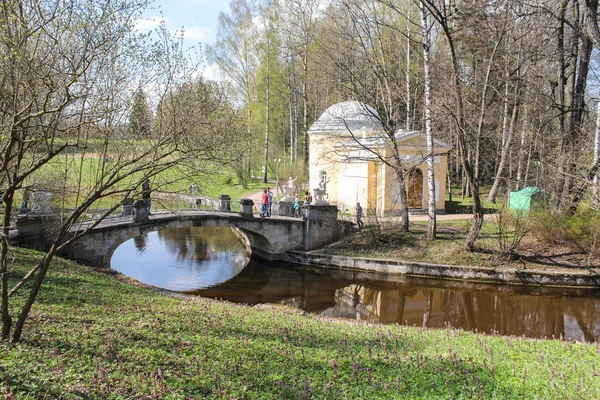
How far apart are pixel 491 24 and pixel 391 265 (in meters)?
9.99

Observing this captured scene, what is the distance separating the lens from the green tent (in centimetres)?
2042

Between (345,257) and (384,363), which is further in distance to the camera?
(345,257)

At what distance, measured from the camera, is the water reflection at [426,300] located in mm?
13453

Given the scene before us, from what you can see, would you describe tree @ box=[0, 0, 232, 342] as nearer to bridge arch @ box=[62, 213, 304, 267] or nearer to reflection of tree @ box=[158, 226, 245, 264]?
bridge arch @ box=[62, 213, 304, 267]

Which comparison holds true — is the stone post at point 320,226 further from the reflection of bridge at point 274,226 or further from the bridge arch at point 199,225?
the bridge arch at point 199,225

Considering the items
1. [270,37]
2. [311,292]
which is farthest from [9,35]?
[270,37]

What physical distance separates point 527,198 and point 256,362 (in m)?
20.2

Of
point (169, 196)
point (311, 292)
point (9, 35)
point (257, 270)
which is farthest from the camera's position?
point (257, 270)

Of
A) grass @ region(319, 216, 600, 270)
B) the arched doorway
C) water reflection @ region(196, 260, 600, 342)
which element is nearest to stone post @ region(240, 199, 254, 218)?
water reflection @ region(196, 260, 600, 342)

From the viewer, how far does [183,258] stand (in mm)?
21516

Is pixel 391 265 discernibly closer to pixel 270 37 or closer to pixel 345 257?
pixel 345 257

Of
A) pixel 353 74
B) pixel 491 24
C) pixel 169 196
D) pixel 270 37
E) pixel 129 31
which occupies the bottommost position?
pixel 169 196

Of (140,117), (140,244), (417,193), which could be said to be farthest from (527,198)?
(140,244)

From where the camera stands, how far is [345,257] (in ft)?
65.4
